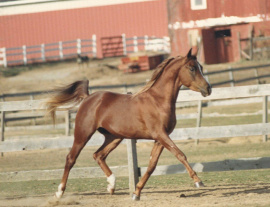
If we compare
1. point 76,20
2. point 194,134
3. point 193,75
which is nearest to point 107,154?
point 194,134

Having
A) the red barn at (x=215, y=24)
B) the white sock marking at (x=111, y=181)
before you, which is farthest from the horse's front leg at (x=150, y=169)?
the red barn at (x=215, y=24)

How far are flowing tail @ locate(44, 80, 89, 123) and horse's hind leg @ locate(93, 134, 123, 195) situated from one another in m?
0.77

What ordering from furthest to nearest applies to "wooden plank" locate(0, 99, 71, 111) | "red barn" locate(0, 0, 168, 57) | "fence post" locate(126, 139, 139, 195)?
1. "red barn" locate(0, 0, 168, 57)
2. "wooden plank" locate(0, 99, 71, 111)
3. "fence post" locate(126, 139, 139, 195)

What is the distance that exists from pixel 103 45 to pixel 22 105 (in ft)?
105

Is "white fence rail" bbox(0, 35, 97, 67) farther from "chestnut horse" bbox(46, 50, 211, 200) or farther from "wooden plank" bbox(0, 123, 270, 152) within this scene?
"chestnut horse" bbox(46, 50, 211, 200)

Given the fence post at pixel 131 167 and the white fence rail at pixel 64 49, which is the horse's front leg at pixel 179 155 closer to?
the fence post at pixel 131 167

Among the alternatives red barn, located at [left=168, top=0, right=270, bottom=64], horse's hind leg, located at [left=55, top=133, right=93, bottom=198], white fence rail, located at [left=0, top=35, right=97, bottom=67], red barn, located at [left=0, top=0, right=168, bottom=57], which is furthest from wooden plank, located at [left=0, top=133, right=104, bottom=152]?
red barn, located at [left=0, top=0, right=168, bottom=57]

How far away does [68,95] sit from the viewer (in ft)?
33.0

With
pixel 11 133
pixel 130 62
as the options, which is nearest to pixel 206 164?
pixel 11 133

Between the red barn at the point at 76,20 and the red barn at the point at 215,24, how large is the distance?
4687mm

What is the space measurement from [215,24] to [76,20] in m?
12.7

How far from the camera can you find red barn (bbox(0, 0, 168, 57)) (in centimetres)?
4306

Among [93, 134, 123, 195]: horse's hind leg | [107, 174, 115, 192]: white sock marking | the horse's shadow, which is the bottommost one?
the horse's shadow

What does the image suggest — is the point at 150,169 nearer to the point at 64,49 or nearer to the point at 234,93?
the point at 234,93
